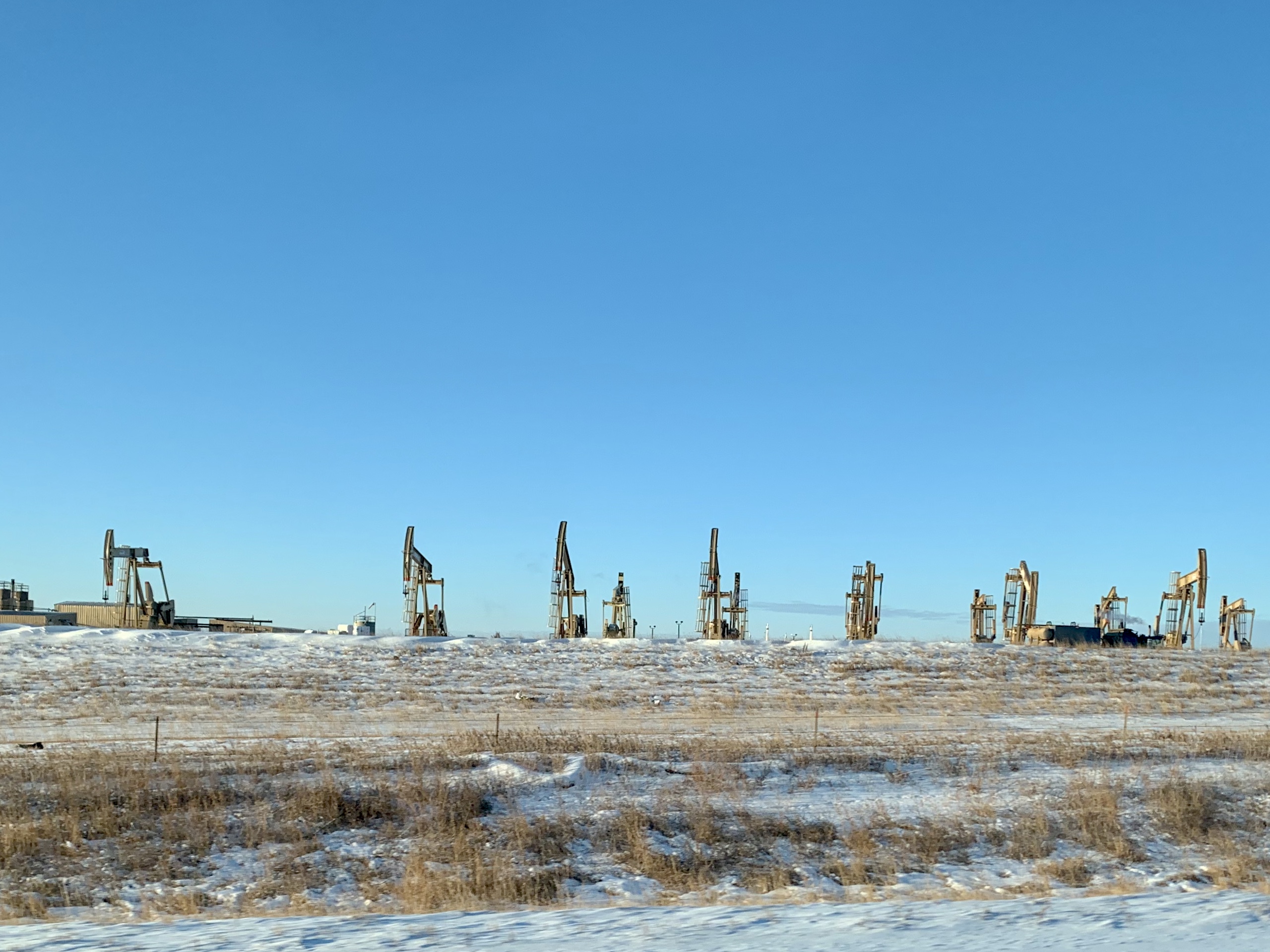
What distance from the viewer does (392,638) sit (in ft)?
130

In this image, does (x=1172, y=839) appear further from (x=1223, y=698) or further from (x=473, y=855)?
(x=1223, y=698)

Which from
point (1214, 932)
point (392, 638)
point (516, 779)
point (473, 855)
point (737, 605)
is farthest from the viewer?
point (737, 605)

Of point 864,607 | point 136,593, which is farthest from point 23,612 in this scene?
point 864,607

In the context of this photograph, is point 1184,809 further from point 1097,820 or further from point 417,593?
point 417,593

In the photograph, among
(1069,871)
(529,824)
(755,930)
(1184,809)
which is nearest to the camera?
(755,930)

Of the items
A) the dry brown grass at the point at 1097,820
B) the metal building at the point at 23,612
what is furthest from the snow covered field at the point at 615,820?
the metal building at the point at 23,612

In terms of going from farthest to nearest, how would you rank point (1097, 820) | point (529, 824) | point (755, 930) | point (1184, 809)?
point (1184, 809) < point (1097, 820) < point (529, 824) < point (755, 930)

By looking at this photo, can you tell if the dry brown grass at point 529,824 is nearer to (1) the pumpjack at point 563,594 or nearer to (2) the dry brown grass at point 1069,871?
(2) the dry brown grass at point 1069,871

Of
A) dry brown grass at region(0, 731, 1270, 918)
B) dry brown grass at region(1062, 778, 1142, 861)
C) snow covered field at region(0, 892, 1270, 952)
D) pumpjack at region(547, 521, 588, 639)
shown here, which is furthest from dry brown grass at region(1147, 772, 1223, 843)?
pumpjack at region(547, 521, 588, 639)

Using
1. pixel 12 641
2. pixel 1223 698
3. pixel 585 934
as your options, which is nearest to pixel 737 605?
pixel 1223 698

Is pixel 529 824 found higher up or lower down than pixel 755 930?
lower down

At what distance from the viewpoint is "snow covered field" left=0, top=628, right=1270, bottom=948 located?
28.8 ft

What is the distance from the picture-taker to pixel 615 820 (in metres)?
14.1

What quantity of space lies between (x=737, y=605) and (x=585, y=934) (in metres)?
48.2
